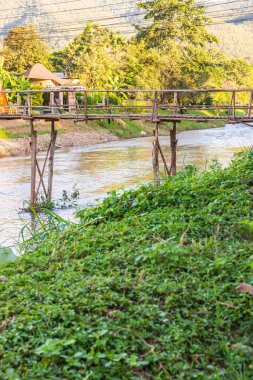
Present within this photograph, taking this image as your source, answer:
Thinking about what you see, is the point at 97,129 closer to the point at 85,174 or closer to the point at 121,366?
the point at 85,174

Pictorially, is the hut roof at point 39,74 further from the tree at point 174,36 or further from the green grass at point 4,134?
the green grass at point 4,134

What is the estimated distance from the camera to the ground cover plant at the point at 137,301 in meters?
4.53

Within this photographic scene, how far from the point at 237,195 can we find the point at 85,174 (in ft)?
60.4

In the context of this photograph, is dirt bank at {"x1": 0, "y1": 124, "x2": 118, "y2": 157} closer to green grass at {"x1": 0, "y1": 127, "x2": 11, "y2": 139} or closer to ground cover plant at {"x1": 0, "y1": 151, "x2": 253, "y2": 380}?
green grass at {"x1": 0, "y1": 127, "x2": 11, "y2": 139}

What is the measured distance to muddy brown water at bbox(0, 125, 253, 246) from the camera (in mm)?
19316

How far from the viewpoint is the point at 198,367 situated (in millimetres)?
4547

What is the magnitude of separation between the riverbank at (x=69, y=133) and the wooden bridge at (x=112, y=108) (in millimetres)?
1043

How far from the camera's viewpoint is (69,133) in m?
40.5

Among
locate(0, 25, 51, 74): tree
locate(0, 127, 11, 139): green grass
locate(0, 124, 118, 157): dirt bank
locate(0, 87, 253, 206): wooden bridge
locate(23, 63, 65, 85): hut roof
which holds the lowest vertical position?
locate(0, 124, 118, 157): dirt bank

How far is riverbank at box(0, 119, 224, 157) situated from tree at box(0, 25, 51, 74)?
16.7 m

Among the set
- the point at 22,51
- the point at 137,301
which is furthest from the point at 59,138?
the point at 137,301

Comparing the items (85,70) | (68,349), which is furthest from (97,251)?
(85,70)

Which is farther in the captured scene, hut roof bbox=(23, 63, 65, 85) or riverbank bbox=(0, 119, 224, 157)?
hut roof bbox=(23, 63, 65, 85)

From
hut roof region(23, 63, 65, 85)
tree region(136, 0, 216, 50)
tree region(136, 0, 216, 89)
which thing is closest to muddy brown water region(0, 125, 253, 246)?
hut roof region(23, 63, 65, 85)
